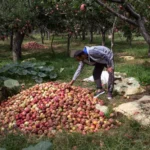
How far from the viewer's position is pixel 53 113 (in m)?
5.91

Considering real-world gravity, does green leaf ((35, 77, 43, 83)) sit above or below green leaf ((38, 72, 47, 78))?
below

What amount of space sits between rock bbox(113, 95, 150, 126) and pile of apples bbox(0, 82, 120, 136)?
→ 343 millimetres

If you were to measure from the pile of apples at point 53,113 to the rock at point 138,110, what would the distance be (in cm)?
34

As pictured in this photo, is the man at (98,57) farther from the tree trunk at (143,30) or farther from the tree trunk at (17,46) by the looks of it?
the tree trunk at (17,46)

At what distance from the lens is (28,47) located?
25344mm

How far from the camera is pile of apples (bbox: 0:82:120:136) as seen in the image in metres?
5.50

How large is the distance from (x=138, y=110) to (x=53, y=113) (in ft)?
5.63

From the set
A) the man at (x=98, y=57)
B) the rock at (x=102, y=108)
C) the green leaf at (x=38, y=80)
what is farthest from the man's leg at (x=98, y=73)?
the green leaf at (x=38, y=80)

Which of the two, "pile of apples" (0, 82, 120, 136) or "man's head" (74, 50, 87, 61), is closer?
"pile of apples" (0, 82, 120, 136)

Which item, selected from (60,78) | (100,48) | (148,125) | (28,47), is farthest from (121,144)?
(28,47)

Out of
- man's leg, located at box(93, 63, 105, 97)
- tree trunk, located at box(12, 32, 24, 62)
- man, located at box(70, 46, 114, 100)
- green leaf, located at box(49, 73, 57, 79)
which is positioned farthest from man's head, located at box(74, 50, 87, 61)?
tree trunk, located at box(12, 32, 24, 62)

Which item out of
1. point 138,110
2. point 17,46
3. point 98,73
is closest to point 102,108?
point 138,110

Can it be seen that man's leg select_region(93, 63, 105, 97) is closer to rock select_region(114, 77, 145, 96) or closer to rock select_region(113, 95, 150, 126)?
rock select_region(114, 77, 145, 96)

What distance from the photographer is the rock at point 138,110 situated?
18.0 ft
